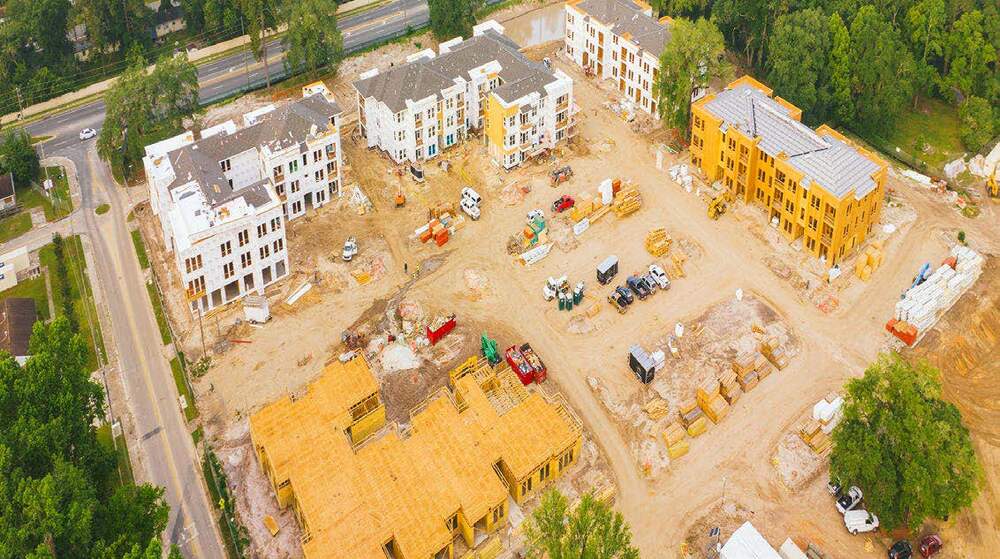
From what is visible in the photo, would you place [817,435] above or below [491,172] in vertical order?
below

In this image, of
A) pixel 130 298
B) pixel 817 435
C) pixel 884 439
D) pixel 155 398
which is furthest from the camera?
pixel 130 298

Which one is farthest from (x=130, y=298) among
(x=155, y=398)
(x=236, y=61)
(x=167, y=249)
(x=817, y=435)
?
(x=817, y=435)

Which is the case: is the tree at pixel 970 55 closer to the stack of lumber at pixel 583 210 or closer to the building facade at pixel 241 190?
the stack of lumber at pixel 583 210

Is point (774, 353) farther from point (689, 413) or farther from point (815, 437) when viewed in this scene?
point (689, 413)

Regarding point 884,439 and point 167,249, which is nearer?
point 884,439

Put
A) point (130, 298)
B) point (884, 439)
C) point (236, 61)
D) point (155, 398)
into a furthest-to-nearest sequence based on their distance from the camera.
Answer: point (236, 61)
point (130, 298)
point (155, 398)
point (884, 439)

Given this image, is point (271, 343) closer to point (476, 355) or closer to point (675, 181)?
point (476, 355)

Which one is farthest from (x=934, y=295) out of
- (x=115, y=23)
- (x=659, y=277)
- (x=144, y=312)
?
(x=115, y=23)
